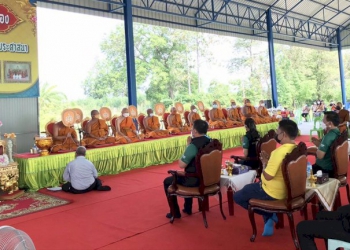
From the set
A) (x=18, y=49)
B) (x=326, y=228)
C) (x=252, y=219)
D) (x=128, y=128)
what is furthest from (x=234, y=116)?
(x=326, y=228)

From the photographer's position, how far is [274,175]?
2.66 metres

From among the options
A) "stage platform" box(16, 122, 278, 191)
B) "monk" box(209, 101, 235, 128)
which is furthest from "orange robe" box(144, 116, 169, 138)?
"monk" box(209, 101, 235, 128)

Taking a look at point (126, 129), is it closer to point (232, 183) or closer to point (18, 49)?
point (18, 49)

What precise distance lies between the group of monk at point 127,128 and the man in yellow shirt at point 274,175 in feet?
12.6

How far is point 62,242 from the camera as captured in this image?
310cm

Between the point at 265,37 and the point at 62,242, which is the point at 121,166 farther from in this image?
the point at 265,37

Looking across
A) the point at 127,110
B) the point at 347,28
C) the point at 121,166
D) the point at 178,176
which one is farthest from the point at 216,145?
the point at 347,28

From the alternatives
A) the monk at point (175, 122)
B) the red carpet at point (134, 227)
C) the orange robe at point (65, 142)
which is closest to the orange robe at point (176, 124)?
the monk at point (175, 122)

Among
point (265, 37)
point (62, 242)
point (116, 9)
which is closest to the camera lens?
point (62, 242)

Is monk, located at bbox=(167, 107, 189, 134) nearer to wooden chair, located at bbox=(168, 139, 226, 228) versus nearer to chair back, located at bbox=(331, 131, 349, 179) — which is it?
wooden chair, located at bbox=(168, 139, 226, 228)

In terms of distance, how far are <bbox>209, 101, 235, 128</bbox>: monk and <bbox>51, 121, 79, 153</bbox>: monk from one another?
4.08 metres

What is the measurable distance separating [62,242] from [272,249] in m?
1.82

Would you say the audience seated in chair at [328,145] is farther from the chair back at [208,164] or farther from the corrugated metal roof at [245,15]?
the corrugated metal roof at [245,15]

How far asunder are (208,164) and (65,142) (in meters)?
3.48
